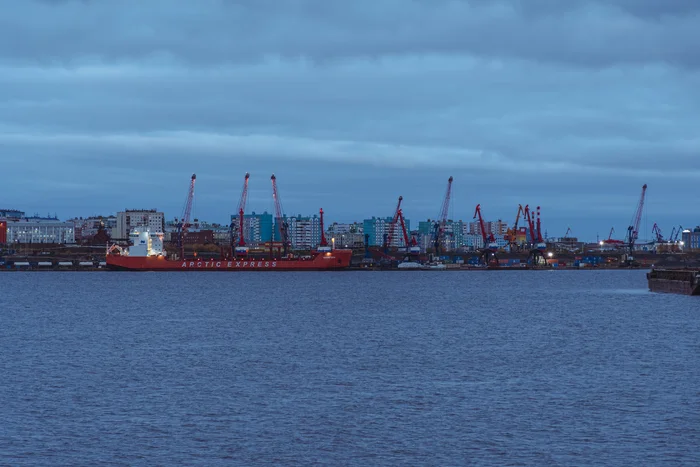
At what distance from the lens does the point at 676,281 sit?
111 m

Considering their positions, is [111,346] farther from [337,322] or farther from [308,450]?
[308,450]

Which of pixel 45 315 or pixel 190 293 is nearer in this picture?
pixel 45 315

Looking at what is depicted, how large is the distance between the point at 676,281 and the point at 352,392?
272ft

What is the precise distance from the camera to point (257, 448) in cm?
2717

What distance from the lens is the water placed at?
→ 88.5 ft

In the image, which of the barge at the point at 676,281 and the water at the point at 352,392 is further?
the barge at the point at 676,281

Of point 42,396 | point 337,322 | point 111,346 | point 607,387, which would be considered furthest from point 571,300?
point 42,396

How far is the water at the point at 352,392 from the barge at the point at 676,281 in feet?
87.8

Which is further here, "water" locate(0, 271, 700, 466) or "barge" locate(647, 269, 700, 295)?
"barge" locate(647, 269, 700, 295)

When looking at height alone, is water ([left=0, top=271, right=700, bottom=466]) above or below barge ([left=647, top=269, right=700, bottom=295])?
below

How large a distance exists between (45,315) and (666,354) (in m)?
A: 54.2

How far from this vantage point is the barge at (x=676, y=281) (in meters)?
100

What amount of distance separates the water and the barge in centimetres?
2678

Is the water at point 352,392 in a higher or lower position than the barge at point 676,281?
lower
